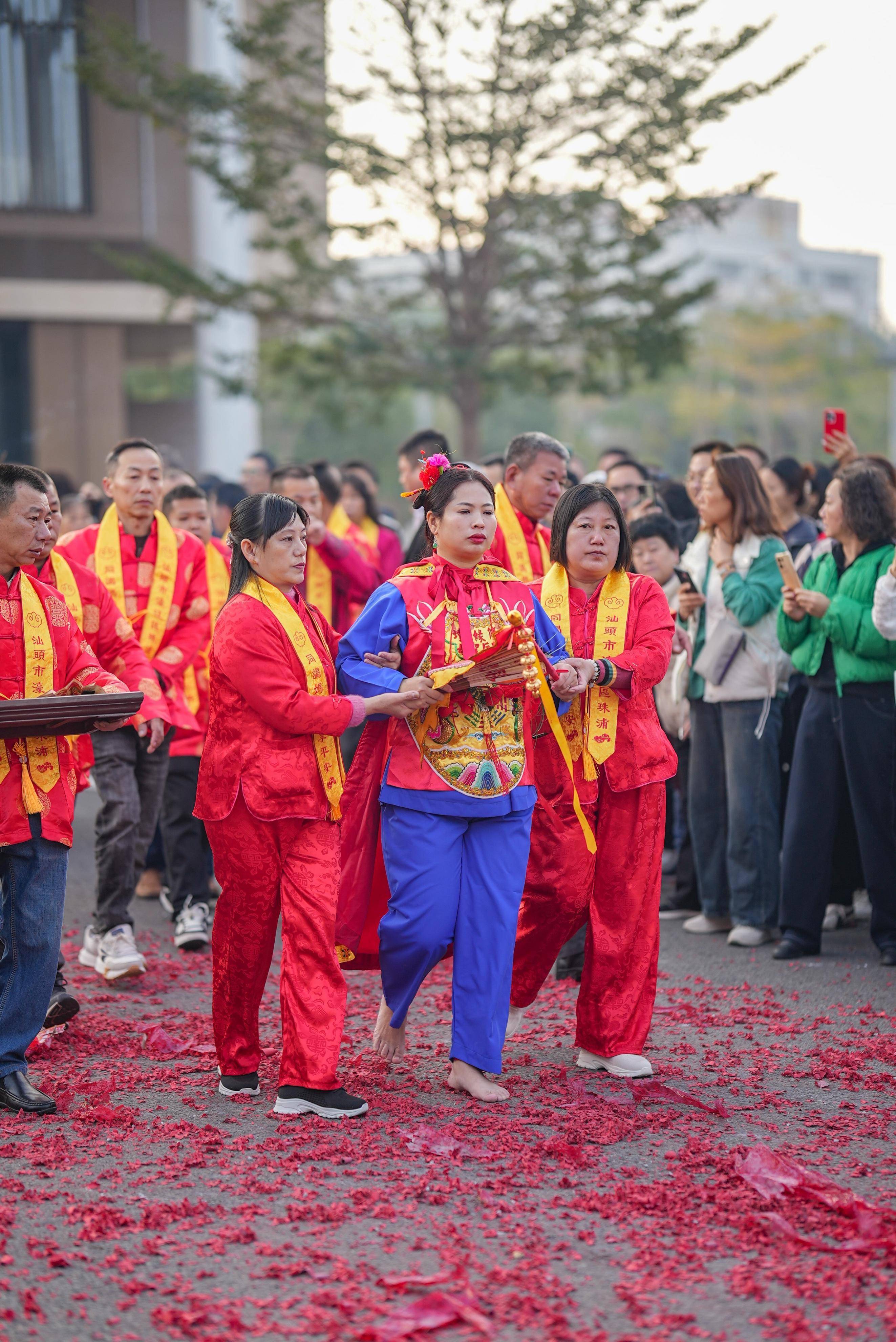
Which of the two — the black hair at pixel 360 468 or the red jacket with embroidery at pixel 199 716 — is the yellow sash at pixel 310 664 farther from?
the black hair at pixel 360 468

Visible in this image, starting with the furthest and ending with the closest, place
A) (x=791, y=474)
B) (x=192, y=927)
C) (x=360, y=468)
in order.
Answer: (x=360, y=468) < (x=791, y=474) < (x=192, y=927)

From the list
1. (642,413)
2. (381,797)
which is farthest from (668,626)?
(642,413)

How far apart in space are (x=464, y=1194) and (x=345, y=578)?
15.7ft

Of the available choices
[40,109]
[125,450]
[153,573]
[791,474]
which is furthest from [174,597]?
[40,109]

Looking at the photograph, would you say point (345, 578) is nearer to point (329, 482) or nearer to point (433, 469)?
point (329, 482)

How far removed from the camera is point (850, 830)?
6.89 metres

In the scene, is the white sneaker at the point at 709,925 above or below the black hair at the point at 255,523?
below

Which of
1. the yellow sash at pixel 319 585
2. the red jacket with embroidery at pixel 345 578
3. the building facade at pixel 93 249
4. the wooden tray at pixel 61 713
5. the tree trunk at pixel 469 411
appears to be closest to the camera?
the wooden tray at pixel 61 713

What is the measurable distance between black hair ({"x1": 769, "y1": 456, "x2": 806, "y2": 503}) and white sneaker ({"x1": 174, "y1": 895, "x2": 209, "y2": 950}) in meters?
3.83

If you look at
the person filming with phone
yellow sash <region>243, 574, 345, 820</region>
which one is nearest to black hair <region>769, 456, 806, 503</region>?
the person filming with phone

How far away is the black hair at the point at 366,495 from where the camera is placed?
31.1 ft

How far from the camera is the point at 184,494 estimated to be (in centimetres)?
761

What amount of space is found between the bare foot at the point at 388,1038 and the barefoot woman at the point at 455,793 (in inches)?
7.3

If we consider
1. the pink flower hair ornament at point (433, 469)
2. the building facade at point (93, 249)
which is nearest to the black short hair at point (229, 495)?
the pink flower hair ornament at point (433, 469)
